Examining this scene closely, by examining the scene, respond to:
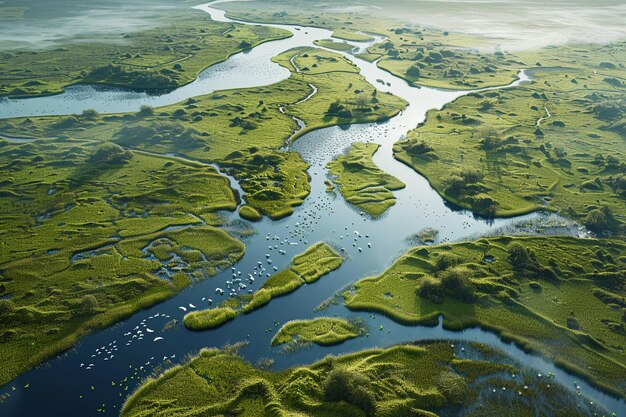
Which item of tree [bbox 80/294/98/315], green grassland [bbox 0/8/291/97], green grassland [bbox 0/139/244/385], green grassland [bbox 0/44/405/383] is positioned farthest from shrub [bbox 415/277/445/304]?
green grassland [bbox 0/8/291/97]

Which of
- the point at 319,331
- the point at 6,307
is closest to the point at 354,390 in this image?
the point at 319,331

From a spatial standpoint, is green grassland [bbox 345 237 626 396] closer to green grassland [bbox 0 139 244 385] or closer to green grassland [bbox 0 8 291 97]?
green grassland [bbox 0 139 244 385]

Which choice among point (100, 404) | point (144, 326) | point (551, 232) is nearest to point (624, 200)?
point (551, 232)

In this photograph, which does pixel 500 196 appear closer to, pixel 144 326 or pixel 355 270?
pixel 355 270

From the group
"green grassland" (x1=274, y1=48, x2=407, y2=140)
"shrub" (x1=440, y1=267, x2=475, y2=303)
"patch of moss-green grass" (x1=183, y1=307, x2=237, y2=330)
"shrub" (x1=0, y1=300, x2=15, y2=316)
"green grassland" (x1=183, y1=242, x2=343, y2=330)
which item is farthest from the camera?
"green grassland" (x1=274, y1=48, x2=407, y2=140)

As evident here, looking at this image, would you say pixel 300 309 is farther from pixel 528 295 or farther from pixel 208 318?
pixel 528 295

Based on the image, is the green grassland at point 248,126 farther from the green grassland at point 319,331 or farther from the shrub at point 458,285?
the shrub at point 458,285

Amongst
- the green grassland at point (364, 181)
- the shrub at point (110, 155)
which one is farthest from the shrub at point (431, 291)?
the shrub at point (110, 155)
